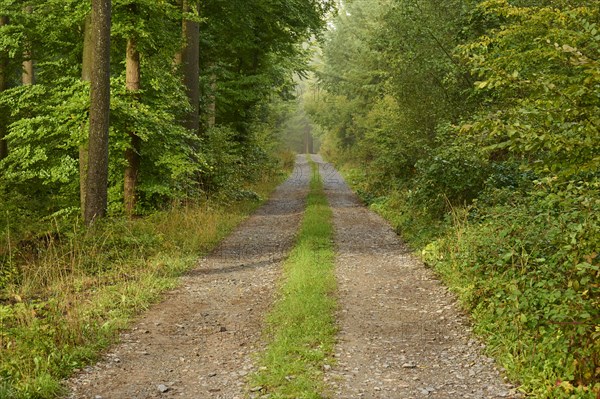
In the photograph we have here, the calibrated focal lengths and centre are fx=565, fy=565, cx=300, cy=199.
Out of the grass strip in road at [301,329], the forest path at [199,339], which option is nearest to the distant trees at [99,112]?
the forest path at [199,339]

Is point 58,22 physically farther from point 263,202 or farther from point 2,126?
point 263,202

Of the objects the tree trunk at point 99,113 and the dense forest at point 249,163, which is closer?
the dense forest at point 249,163

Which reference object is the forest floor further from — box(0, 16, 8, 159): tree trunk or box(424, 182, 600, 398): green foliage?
box(0, 16, 8, 159): tree trunk

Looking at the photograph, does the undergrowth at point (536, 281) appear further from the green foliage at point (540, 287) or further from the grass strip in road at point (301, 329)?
the grass strip in road at point (301, 329)

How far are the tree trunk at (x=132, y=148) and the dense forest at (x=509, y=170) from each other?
267 inches

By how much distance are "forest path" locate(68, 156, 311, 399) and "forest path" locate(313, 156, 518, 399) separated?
3.66 feet

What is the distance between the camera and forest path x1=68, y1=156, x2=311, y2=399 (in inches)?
214

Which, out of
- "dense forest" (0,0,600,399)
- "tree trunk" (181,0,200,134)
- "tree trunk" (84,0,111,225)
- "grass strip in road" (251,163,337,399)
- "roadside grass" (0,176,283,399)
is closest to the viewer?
"dense forest" (0,0,600,399)

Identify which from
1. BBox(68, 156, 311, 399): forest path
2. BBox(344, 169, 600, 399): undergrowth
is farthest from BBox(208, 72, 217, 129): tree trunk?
BBox(344, 169, 600, 399): undergrowth

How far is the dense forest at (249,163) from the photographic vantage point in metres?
5.18

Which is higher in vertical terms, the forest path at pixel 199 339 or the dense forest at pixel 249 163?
the dense forest at pixel 249 163

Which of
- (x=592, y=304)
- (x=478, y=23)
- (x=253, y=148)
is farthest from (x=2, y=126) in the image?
(x=592, y=304)

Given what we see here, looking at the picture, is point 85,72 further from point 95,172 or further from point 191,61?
point 191,61

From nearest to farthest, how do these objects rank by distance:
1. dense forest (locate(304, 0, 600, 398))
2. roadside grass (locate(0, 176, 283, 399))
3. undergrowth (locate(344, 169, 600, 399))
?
1. dense forest (locate(304, 0, 600, 398))
2. undergrowth (locate(344, 169, 600, 399))
3. roadside grass (locate(0, 176, 283, 399))
